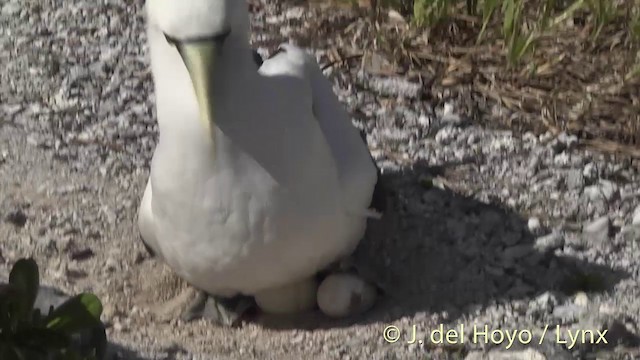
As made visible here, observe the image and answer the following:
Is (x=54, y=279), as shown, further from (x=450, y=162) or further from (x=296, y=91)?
(x=450, y=162)

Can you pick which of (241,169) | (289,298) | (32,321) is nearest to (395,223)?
(289,298)

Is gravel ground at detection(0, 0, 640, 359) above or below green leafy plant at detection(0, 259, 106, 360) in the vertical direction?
below

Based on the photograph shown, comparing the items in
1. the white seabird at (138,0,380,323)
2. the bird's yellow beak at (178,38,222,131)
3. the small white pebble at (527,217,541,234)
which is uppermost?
the bird's yellow beak at (178,38,222,131)

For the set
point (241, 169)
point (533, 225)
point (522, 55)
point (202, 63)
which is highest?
point (202, 63)

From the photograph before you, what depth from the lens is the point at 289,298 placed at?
3400mm

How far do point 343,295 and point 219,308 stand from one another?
1.15 feet

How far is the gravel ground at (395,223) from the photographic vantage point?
331 centimetres

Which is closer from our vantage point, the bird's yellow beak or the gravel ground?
the bird's yellow beak

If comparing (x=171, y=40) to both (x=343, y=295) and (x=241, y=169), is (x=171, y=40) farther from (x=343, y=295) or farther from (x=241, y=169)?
(x=343, y=295)

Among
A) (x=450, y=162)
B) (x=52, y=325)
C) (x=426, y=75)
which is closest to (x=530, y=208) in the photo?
(x=450, y=162)

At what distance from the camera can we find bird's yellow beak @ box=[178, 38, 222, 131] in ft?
9.14

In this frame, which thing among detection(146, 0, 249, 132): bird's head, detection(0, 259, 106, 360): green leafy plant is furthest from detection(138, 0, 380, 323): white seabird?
detection(0, 259, 106, 360): green leafy plant

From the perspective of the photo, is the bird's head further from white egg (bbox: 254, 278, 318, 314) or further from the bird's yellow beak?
white egg (bbox: 254, 278, 318, 314)

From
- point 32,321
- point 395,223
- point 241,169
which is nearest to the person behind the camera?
point 32,321
